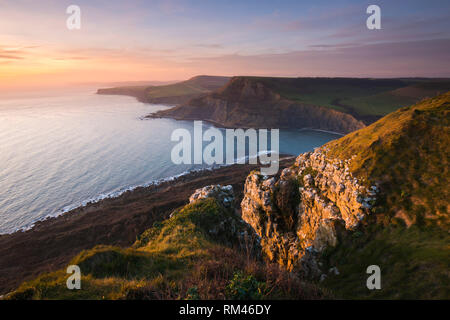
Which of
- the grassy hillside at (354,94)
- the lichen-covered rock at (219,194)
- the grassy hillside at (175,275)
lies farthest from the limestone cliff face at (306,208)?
the grassy hillside at (354,94)

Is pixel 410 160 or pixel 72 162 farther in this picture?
pixel 72 162

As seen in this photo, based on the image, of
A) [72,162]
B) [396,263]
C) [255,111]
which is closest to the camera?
[396,263]

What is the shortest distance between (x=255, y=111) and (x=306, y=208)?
12468 centimetres

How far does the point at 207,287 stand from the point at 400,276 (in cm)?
1061

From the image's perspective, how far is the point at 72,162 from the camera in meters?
64.5

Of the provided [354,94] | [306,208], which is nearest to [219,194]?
[306,208]

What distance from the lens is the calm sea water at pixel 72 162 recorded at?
4591 centimetres

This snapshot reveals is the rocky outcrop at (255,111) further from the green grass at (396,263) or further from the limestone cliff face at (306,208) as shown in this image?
the green grass at (396,263)

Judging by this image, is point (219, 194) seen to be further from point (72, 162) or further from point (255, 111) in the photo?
point (255, 111)

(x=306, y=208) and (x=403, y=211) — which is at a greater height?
(x=403, y=211)

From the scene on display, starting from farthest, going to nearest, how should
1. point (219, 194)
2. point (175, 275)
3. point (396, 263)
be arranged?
point (219, 194) < point (396, 263) < point (175, 275)

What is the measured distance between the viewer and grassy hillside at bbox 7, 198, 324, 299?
666cm

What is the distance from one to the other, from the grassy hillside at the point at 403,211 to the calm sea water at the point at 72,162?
50382 millimetres
